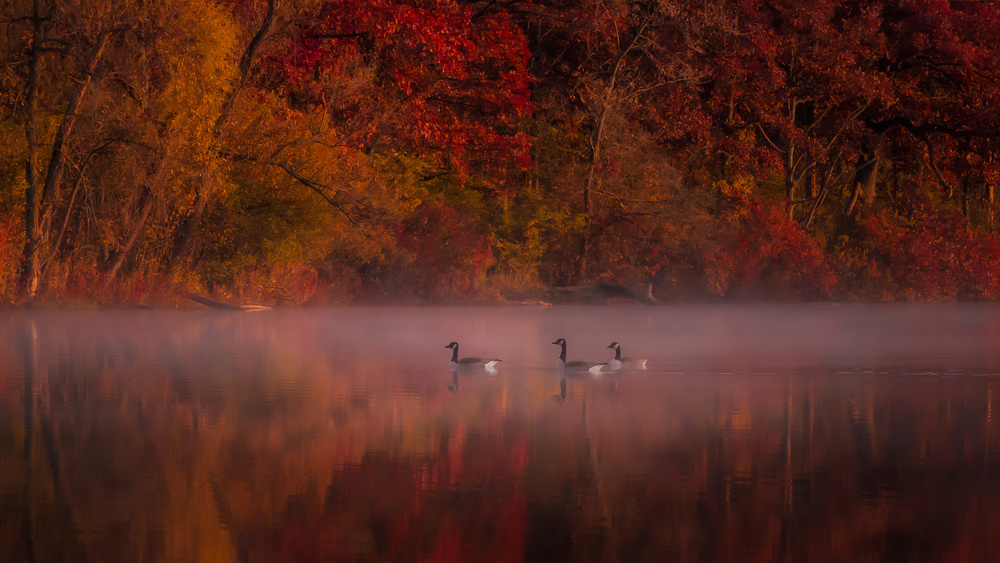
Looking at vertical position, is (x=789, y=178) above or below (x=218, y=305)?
above

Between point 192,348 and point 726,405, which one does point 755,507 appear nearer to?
point 726,405

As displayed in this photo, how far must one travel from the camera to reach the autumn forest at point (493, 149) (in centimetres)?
3002

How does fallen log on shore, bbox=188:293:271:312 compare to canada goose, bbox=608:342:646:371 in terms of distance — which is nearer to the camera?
canada goose, bbox=608:342:646:371

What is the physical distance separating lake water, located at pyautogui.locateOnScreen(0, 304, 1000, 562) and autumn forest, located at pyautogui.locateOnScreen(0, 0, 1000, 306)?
1240 cm

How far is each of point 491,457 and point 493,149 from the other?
99.2 feet

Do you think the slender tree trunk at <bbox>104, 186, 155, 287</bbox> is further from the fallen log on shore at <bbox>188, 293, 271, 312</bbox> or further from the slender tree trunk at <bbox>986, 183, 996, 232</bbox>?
Result: the slender tree trunk at <bbox>986, 183, 996, 232</bbox>

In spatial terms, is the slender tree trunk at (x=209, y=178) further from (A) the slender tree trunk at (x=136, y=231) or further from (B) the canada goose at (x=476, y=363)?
(B) the canada goose at (x=476, y=363)

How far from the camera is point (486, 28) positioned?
3762 cm

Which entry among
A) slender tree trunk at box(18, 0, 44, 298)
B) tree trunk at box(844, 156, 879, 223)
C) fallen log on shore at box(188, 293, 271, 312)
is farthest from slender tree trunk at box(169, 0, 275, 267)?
tree trunk at box(844, 156, 879, 223)

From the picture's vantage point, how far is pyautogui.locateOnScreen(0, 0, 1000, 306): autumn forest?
30.0m

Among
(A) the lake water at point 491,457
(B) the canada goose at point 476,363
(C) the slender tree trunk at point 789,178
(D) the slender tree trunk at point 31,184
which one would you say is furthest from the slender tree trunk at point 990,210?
(B) the canada goose at point 476,363

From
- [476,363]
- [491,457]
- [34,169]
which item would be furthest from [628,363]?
[34,169]

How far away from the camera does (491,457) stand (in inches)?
341

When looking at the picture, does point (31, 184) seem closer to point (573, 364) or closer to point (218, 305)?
point (218, 305)
